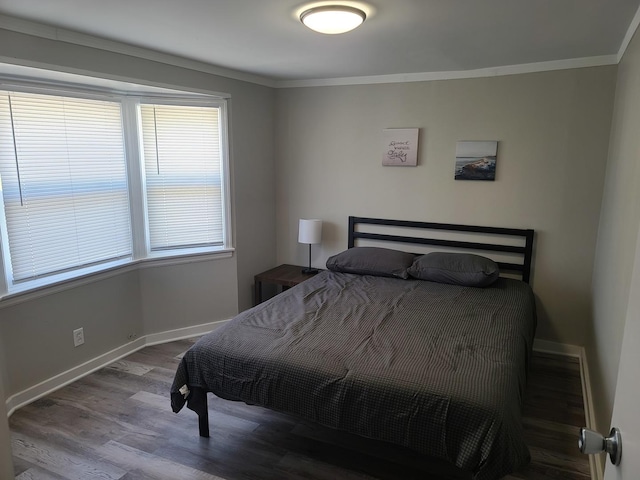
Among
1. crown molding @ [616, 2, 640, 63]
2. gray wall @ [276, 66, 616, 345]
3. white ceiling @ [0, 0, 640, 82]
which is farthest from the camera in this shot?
gray wall @ [276, 66, 616, 345]

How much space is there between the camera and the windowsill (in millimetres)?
2756

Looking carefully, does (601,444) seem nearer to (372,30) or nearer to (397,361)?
(397,361)

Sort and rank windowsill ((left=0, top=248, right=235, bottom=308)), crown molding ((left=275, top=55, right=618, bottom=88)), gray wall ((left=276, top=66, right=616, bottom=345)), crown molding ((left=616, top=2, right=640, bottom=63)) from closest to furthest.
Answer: crown molding ((left=616, top=2, right=640, bottom=63)), windowsill ((left=0, top=248, right=235, bottom=308)), crown molding ((left=275, top=55, right=618, bottom=88)), gray wall ((left=276, top=66, right=616, bottom=345))

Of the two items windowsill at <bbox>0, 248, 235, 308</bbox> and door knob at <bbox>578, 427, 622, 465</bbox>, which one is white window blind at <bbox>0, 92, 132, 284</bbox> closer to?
windowsill at <bbox>0, 248, 235, 308</bbox>

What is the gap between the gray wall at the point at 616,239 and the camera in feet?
6.56

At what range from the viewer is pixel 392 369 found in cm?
203

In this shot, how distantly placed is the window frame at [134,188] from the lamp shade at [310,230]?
2.20 feet

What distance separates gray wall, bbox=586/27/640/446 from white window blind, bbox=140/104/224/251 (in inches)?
116

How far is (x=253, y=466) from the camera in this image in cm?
226

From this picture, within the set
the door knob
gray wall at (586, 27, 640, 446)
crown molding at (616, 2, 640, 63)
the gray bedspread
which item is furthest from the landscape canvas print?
the door knob

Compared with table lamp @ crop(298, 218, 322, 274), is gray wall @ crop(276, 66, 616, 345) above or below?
above

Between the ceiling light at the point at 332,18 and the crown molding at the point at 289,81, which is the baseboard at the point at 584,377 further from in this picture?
the ceiling light at the point at 332,18

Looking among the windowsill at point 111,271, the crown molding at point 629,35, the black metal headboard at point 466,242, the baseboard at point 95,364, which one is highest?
Answer: the crown molding at point 629,35

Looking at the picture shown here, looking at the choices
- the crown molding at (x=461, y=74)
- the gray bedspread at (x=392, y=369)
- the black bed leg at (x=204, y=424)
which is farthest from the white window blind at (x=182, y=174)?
the black bed leg at (x=204, y=424)
